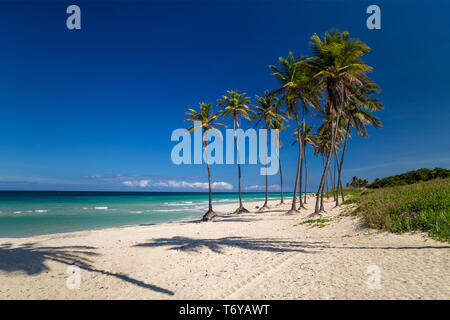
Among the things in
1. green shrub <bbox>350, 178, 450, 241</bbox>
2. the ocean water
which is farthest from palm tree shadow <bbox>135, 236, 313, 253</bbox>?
the ocean water

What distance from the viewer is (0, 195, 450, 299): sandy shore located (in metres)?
4.56

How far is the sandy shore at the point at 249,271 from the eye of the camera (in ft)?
15.0

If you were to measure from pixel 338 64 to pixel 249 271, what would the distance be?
51.5ft

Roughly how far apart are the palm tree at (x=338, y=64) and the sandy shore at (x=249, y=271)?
31.8 ft

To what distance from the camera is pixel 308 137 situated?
32.5 m

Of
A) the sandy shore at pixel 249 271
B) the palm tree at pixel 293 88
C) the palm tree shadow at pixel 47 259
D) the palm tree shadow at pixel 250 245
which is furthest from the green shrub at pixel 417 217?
the palm tree at pixel 293 88

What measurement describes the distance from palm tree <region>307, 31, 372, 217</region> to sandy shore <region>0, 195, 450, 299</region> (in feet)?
31.8

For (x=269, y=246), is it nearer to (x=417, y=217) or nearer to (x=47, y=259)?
(x=417, y=217)

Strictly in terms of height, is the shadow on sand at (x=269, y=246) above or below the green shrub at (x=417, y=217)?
below

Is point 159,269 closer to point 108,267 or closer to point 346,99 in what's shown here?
point 108,267

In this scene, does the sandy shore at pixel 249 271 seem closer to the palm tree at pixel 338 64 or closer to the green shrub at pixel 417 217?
the green shrub at pixel 417 217

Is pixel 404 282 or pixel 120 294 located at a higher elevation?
pixel 404 282

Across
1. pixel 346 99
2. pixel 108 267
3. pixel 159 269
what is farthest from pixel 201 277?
pixel 346 99
